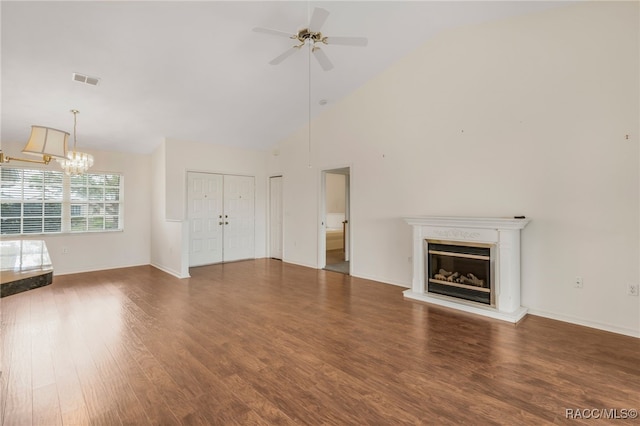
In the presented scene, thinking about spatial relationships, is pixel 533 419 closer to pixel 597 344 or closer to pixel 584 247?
pixel 597 344

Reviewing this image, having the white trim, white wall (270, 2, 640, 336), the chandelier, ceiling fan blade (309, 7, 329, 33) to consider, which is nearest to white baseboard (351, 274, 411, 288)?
white wall (270, 2, 640, 336)

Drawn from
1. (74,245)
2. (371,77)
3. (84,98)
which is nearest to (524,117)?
(371,77)

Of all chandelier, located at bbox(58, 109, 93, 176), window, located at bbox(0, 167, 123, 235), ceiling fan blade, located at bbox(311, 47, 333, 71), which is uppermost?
ceiling fan blade, located at bbox(311, 47, 333, 71)

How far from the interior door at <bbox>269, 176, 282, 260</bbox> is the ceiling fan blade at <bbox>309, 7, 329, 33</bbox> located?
4.78 m

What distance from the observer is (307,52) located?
414cm

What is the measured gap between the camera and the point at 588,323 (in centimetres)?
322

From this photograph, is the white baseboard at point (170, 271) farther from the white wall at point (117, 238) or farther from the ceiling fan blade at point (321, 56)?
the ceiling fan blade at point (321, 56)

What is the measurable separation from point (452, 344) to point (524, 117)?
2.81 m

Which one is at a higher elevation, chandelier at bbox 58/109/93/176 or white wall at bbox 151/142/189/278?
chandelier at bbox 58/109/93/176

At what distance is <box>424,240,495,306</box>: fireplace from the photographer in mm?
3639

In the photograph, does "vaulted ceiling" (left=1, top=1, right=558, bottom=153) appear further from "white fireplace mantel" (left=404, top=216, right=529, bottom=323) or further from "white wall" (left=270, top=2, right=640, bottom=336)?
"white fireplace mantel" (left=404, top=216, right=529, bottom=323)

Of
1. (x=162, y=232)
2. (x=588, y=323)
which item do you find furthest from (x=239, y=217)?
(x=588, y=323)

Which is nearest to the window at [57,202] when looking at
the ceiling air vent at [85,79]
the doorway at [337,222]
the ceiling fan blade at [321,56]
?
the ceiling air vent at [85,79]

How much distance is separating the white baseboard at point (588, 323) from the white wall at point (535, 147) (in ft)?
0.05
